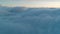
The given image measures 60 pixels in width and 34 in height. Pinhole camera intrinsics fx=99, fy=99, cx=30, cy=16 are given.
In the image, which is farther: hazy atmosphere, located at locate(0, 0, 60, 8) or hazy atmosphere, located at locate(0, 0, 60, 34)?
hazy atmosphere, located at locate(0, 0, 60, 8)

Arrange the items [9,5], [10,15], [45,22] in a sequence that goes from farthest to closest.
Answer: [9,5], [10,15], [45,22]

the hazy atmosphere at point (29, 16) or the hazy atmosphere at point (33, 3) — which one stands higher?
the hazy atmosphere at point (33, 3)

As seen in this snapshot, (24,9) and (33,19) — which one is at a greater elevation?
(24,9)

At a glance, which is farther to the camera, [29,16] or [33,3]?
[33,3]

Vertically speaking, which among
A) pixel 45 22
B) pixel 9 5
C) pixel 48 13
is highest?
pixel 9 5

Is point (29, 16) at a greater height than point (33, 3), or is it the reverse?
point (33, 3)

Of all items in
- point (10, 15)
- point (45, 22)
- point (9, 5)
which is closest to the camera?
point (45, 22)

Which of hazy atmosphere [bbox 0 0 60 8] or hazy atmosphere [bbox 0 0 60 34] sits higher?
hazy atmosphere [bbox 0 0 60 8]

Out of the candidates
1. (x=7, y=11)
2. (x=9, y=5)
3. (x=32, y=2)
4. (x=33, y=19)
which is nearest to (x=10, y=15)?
(x=7, y=11)

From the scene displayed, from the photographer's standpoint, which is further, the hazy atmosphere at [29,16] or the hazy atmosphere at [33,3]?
the hazy atmosphere at [33,3]

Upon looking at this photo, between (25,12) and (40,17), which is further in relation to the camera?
(25,12)

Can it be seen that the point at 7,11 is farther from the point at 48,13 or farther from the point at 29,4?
the point at 48,13
